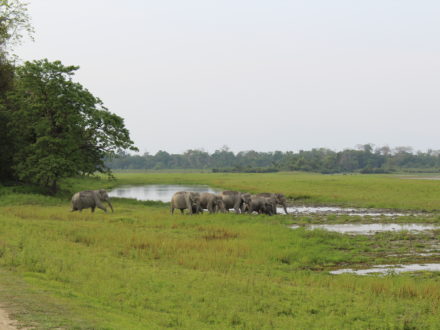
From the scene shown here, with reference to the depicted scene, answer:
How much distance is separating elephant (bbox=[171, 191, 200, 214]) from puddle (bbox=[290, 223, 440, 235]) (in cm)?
584

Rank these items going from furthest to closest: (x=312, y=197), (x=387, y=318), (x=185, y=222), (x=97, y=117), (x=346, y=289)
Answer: (x=312, y=197)
(x=97, y=117)
(x=185, y=222)
(x=346, y=289)
(x=387, y=318)

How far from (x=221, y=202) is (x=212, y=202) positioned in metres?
0.56

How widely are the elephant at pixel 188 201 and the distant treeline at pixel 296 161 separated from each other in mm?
109644

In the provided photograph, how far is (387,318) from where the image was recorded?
9.12 m

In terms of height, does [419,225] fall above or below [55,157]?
below

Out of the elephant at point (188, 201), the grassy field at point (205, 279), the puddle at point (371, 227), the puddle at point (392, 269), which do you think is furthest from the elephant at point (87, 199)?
the puddle at point (392, 269)

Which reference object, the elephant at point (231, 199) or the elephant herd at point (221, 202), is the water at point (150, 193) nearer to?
the elephant at point (231, 199)

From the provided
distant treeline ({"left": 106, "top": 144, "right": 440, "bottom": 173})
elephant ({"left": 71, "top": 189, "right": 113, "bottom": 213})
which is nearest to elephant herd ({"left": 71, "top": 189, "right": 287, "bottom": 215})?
elephant ({"left": 71, "top": 189, "right": 113, "bottom": 213})

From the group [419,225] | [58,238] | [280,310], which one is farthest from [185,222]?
[280,310]

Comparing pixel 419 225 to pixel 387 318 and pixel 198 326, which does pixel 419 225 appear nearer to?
pixel 387 318

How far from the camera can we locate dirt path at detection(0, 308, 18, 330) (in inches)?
273

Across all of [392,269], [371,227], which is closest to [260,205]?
[371,227]

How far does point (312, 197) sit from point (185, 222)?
72.1ft

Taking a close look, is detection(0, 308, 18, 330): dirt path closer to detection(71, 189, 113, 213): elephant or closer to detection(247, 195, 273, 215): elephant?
detection(71, 189, 113, 213): elephant
